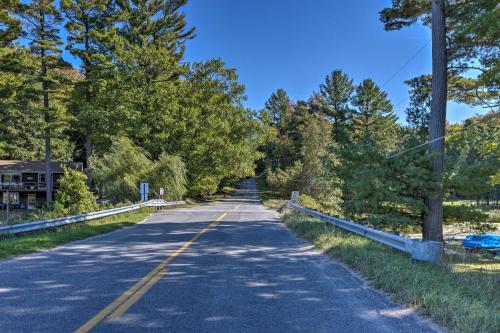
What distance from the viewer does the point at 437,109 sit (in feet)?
46.3

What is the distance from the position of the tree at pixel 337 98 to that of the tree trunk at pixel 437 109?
54.3 meters

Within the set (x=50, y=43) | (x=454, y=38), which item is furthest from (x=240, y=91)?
(x=454, y=38)

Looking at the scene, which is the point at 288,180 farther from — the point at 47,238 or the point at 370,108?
the point at 47,238

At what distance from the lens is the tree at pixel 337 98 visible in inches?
2721

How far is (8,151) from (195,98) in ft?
108

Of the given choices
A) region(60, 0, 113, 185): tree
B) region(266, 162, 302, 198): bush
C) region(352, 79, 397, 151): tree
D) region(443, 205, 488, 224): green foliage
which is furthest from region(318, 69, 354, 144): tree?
region(443, 205, 488, 224): green foliage

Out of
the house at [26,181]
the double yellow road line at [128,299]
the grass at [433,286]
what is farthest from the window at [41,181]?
the grass at [433,286]

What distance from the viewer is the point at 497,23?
9.62m

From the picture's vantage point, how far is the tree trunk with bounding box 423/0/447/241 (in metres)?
13.7

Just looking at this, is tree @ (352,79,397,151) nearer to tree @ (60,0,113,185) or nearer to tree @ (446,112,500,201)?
tree @ (60,0,113,185)

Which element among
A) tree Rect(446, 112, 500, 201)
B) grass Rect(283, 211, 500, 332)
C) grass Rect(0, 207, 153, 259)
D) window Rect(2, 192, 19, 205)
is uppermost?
tree Rect(446, 112, 500, 201)

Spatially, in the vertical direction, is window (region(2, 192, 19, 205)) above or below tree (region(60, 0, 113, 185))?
below

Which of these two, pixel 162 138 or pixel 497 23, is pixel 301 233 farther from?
pixel 162 138

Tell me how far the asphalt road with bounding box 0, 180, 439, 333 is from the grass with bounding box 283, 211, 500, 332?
0.83 ft
